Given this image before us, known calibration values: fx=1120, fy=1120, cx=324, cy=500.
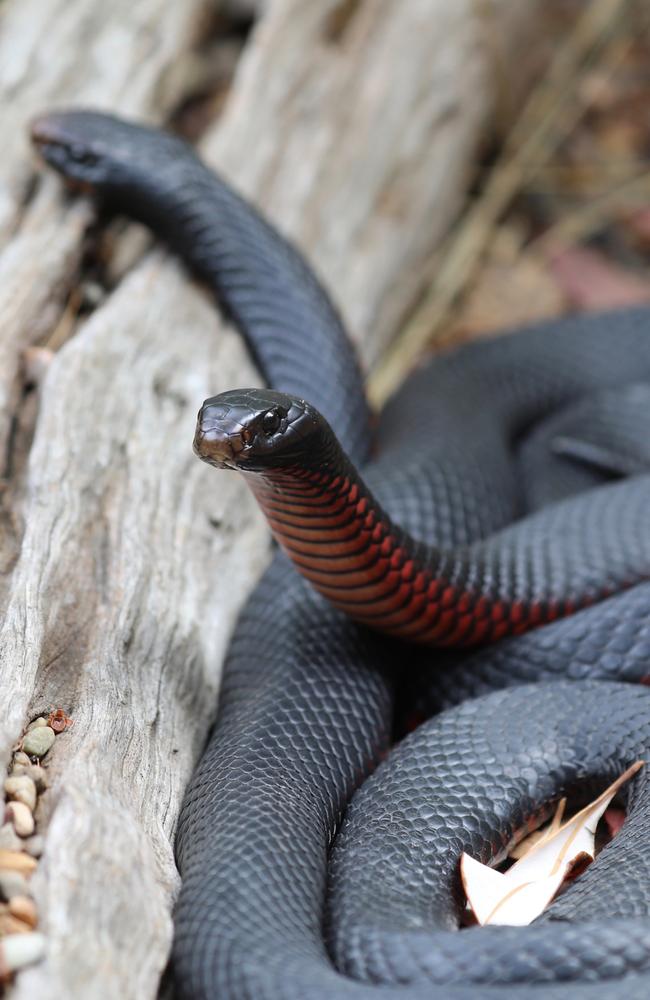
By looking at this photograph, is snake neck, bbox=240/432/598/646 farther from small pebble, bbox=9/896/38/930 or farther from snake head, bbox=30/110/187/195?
snake head, bbox=30/110/187/195

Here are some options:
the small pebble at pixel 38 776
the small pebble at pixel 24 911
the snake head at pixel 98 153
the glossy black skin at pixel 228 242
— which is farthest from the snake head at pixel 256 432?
the snake head at pixel 98 153

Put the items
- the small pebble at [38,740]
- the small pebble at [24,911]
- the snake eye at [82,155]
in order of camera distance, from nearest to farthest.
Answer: the small pebble at [24,911], the small pebble at [38,740], the snake eye at [82,155]

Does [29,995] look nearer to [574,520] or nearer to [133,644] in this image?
[133,644]

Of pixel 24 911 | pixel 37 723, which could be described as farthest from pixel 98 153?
pixel 24 911

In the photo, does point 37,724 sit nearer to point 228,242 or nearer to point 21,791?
point 21,791

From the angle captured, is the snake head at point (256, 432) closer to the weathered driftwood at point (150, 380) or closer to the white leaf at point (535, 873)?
the weathered driftwood at point (150, 380)

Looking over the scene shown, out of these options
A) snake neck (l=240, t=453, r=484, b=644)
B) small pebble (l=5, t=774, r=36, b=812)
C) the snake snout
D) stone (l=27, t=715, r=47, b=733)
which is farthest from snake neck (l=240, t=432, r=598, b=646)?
small pebble (l=5, t=774, r=36, b=812)

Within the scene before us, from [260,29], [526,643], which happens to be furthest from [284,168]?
[526,643]
